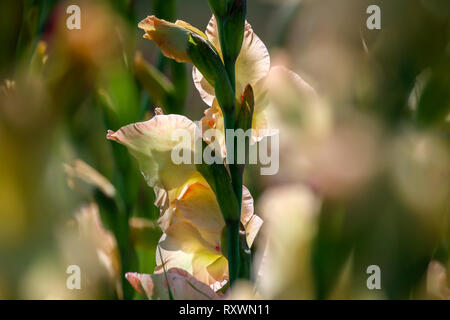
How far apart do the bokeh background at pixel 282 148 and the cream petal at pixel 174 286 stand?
0.03 m

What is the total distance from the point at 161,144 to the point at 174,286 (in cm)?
7

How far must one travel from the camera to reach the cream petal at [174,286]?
0.26m

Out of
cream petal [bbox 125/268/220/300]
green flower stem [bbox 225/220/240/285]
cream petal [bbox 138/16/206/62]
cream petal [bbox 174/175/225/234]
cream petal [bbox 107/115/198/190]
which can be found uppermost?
cream petal [bbox 138/16/206/62]

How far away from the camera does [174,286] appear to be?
10.2 inches

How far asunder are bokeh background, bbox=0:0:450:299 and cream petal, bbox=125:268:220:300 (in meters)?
0.03

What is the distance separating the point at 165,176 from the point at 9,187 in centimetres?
17

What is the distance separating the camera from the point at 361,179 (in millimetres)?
281

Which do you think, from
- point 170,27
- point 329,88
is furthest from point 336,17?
point 170,27

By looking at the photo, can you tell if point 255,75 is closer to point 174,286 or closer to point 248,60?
point 248,60

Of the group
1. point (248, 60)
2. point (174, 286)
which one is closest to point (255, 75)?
point (248, 60)

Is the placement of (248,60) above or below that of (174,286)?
above

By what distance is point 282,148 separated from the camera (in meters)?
0.32

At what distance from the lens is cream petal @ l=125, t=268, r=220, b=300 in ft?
0.84
